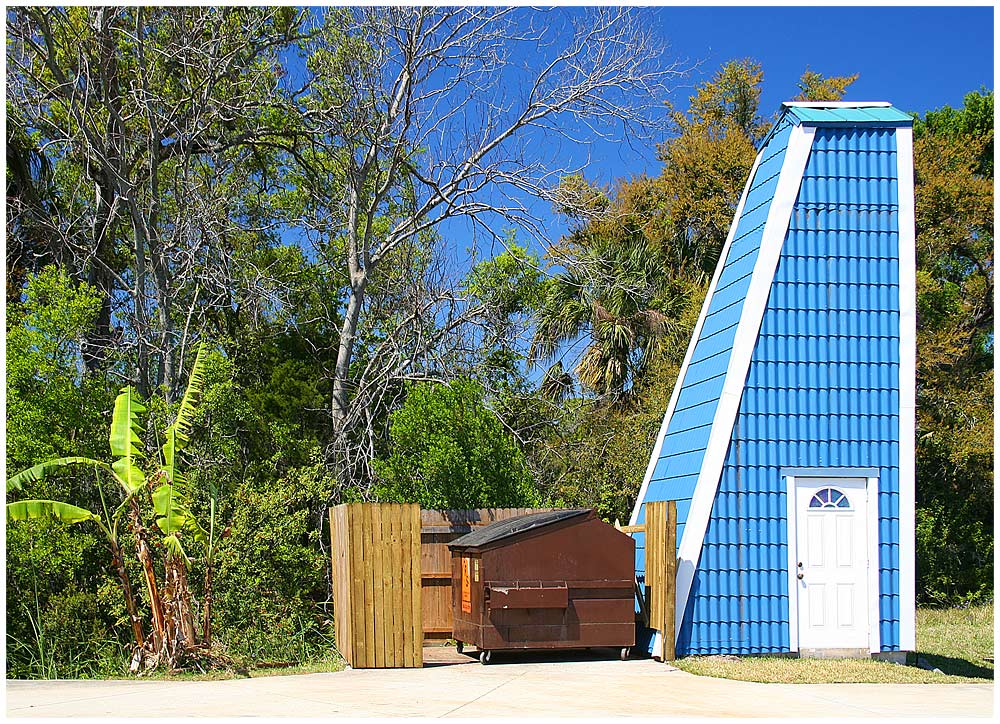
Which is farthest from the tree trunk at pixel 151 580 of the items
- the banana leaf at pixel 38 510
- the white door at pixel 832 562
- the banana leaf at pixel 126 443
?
the white door at pixel 832 562

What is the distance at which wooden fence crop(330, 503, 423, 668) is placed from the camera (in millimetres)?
12078

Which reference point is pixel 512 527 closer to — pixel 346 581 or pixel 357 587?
pixel 357 587

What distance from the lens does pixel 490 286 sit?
20.9 metres

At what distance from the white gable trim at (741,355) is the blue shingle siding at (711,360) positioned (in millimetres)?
167

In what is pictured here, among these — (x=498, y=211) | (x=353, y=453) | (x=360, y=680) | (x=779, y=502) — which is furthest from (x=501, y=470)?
(x=360, y=680)

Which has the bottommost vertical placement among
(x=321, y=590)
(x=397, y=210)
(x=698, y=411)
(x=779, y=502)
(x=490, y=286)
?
(x=321, y=590)

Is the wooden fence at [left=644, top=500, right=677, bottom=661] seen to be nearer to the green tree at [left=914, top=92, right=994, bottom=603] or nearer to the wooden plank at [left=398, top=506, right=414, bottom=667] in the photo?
the wooden plank at [left=398, top=506, right=414, bottom=667]

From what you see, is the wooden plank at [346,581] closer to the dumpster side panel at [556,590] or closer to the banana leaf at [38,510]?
the dumpster side panel at [556,590]

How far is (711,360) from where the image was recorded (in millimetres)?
13820

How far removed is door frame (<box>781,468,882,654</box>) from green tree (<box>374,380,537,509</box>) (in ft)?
18.6

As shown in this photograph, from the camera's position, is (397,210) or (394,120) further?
(397,210)

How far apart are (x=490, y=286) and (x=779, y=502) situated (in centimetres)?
938

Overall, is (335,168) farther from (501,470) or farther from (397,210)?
(501,470)

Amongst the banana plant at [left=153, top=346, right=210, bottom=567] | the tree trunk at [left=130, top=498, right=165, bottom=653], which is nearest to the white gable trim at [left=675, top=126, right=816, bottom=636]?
the banana plant at [left=153, top=346, right=210, bottom=567]
